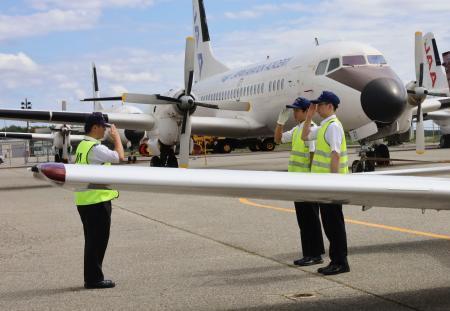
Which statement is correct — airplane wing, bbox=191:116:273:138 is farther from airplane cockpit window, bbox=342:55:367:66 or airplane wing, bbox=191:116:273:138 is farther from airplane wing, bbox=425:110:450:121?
airplane wing, bbox=425:110:450:121

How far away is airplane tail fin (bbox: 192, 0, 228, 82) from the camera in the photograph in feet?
113

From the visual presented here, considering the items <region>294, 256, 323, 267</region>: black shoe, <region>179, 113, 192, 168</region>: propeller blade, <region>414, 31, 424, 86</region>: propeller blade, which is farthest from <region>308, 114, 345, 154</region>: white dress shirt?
<region>414, 31, 424, 86</region>: propeller blade

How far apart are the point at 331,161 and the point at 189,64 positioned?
14584 millimetres

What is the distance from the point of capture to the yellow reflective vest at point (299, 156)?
688 cm

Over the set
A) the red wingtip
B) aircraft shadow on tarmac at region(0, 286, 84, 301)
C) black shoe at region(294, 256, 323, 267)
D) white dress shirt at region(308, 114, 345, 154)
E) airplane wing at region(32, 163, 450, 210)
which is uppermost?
white dress shirt at region(308, 114, 345, 154)

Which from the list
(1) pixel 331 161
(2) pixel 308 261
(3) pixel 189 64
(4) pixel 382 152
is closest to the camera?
(1) pixel 331 161

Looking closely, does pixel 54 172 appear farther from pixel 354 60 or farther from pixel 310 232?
pixel 354 60

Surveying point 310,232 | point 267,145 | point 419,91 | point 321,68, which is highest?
point 321,68

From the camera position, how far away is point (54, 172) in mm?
3004

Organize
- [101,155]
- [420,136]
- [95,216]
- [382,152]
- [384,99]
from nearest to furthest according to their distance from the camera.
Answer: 1. [95,216]
2. [101,155]
3. [384,99]
4. [420,136]
5. [382,152]

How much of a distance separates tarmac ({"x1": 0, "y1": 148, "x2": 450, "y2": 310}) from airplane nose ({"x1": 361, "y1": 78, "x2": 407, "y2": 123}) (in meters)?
5.76

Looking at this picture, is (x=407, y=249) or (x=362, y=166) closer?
(x=407, y=249)

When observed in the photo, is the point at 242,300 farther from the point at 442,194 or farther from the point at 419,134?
the point at 419,134

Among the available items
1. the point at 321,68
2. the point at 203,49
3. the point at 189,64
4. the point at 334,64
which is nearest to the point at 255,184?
the point at 334,64
